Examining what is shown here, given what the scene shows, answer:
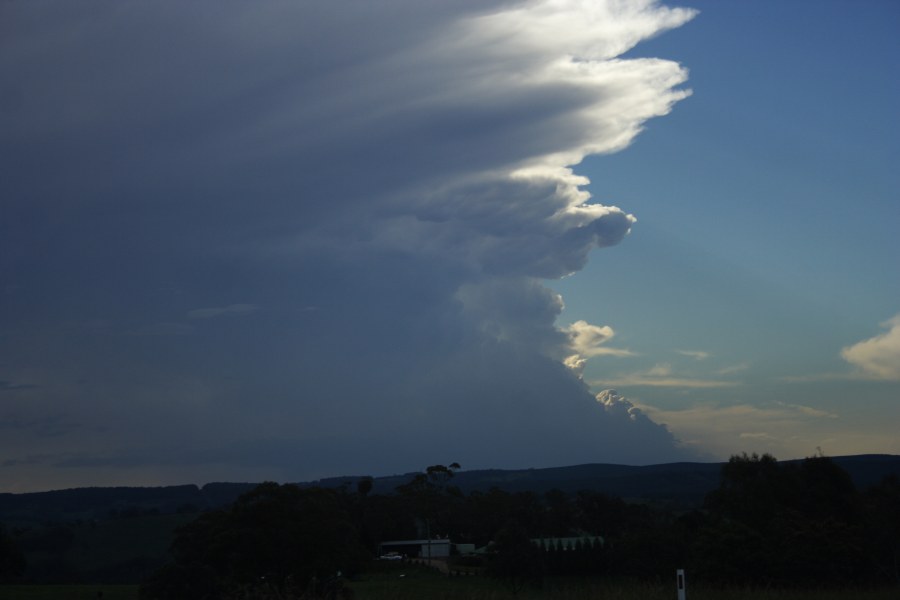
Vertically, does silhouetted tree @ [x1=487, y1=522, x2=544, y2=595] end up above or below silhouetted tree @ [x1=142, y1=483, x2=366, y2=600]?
below

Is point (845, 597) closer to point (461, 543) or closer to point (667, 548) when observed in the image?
point (667, 548)

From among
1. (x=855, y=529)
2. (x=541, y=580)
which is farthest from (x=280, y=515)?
(x=855, y=529)

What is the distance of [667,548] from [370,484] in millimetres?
65890

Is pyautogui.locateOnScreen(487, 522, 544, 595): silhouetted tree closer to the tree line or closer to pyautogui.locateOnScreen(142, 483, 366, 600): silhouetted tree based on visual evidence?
the tree line

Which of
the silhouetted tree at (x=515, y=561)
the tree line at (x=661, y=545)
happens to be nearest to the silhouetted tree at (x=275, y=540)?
the tree line at (x=661, y=545)

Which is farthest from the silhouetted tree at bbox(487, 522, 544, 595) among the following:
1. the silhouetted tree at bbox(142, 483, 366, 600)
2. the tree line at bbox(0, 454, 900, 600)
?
the silhouetted tree at bbox(142, 483, 366, 600)

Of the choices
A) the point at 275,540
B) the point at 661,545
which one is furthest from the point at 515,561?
the point at 275,540

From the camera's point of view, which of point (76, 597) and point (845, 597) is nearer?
point (845, 597)

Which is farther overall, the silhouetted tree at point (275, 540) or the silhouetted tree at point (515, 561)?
the silhouetted tree at point (515, 561)

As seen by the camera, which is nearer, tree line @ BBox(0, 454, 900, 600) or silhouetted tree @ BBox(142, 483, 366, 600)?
tree line @ BBox(0, 454, 900, 600)

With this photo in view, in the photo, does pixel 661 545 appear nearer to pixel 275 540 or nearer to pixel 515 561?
pixel 515 561

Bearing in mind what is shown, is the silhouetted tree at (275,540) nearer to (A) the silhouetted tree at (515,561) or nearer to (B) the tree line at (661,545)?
(B) the tree line at (661,545)

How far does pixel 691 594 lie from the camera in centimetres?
2044

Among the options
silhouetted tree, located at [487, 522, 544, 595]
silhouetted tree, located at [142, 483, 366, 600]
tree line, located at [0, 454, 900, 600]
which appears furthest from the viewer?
silhouetted tree, located at [487, 522, 544, 595]
